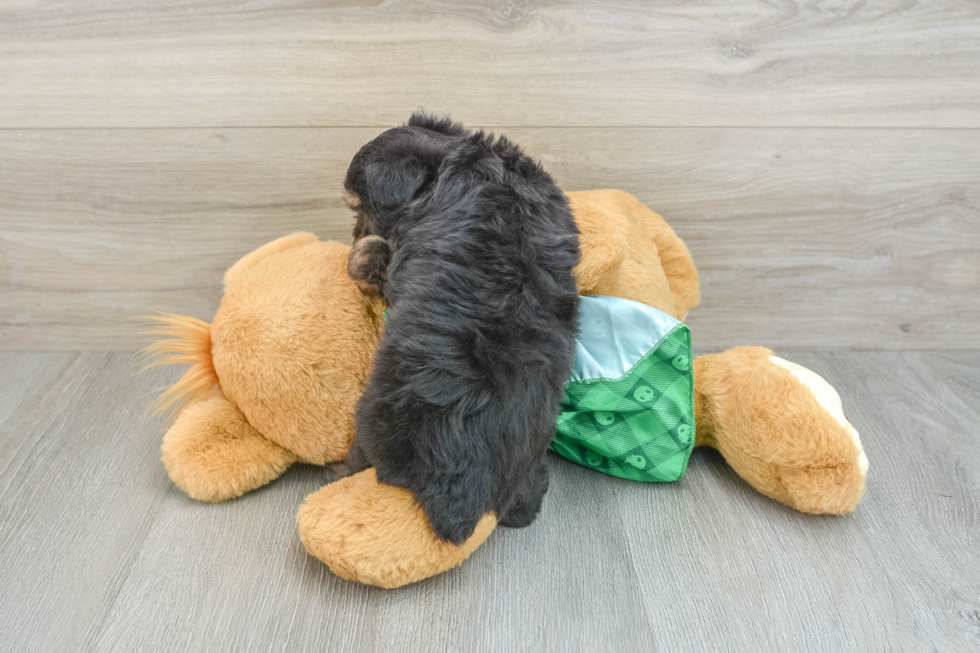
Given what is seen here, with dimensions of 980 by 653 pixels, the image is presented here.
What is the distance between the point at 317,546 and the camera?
568mm

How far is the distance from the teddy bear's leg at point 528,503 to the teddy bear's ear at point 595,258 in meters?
0.19

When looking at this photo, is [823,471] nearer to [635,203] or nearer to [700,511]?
[700,511]

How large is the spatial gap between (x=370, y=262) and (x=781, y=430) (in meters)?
0.45

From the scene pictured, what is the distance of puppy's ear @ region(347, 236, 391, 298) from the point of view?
2.04 ft

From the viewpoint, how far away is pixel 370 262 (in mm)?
625

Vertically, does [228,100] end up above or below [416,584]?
above

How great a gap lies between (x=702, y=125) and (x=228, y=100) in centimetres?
63

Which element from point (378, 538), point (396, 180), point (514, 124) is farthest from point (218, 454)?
point (514, 124)

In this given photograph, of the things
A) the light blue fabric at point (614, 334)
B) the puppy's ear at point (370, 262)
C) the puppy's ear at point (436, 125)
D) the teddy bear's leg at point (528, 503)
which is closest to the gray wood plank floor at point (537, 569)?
the teddy bear's leg at point (528, 503)

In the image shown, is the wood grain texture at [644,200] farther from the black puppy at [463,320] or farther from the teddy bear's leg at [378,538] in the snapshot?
the teddy bear's leg at [378,538]

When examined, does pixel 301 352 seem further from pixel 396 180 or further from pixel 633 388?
pixel 633 388

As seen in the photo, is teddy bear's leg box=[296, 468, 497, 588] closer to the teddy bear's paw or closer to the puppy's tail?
the puppy's tail

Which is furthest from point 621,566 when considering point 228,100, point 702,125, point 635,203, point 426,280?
point 228,100

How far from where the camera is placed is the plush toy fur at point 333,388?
26.3 inches
